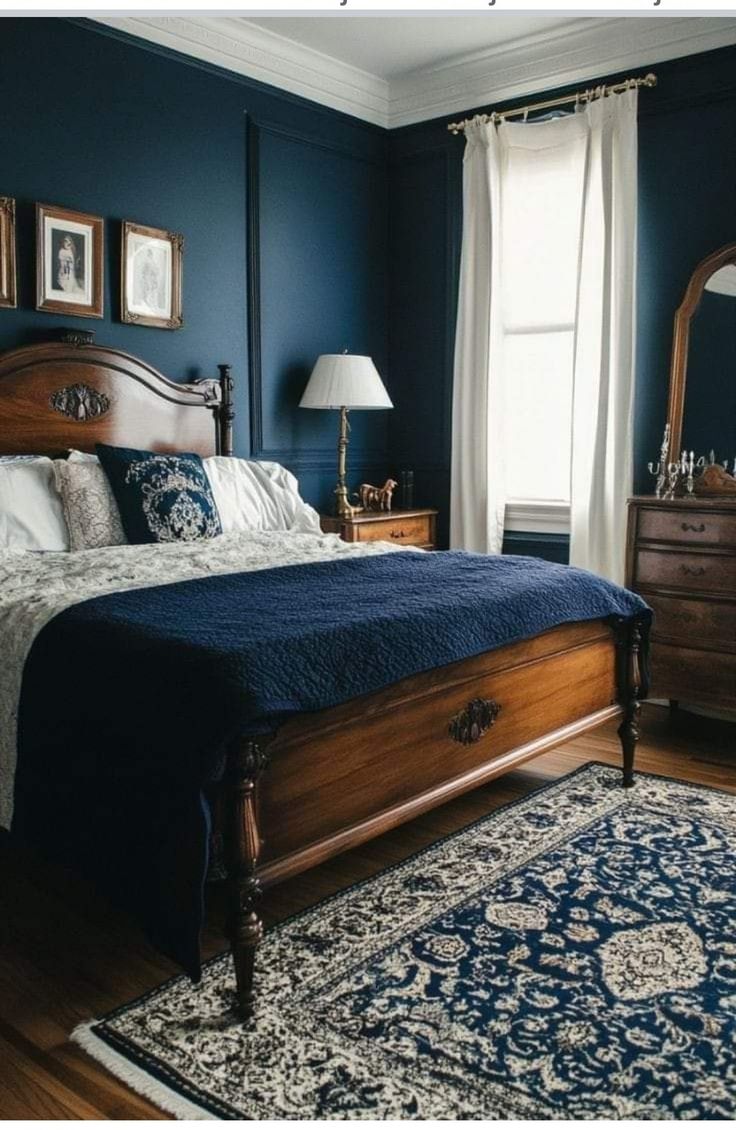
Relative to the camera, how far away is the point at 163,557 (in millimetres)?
3094

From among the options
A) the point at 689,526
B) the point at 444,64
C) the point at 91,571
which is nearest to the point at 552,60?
the point at 444,64

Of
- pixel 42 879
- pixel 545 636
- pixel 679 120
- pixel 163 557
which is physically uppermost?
pixel 679 120

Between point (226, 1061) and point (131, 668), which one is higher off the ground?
point (131, 668)

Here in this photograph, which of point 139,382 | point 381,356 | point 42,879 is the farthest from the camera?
point 381,356

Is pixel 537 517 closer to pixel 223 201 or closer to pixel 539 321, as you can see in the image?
pixel 539 321

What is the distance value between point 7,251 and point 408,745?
2.52 meters

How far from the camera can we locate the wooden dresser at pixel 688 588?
3.73 m

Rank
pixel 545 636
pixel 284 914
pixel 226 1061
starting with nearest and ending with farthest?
pixel 226 1061 → pixel 284 914 → pixel 545 636

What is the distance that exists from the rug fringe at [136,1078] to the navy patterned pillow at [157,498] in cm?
187

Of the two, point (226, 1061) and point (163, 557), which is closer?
point (226, 1061)

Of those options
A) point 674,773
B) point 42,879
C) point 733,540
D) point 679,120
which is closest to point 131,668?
point 42,879

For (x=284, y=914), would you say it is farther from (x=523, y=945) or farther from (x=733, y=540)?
(x=733, y=540)

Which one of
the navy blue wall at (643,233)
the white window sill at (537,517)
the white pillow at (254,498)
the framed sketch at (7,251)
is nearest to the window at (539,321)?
the white window sill at (537,517)

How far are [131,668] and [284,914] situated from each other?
80 cm
